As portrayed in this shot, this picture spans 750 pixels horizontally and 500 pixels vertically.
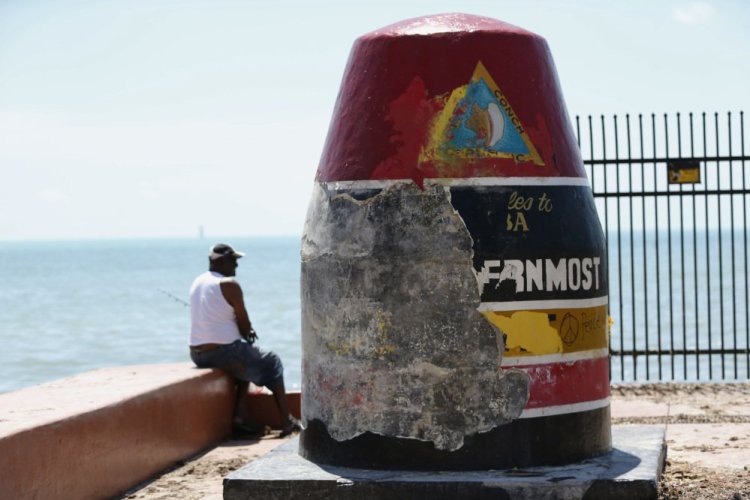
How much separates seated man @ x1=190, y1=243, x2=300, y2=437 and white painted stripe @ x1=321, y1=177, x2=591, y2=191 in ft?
10.2

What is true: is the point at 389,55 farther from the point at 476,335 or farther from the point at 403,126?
the point at 476,335

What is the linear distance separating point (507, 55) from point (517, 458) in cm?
208

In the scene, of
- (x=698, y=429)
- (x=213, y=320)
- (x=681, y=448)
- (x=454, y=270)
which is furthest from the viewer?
(x=213, y=320)

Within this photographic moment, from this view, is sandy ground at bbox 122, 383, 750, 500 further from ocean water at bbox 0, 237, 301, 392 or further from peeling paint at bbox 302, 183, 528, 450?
ocean water at bbox 0, 237, 301, 392

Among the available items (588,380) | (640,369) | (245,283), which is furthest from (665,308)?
(588,380)

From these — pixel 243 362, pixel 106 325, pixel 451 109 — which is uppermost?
pixel 451 109

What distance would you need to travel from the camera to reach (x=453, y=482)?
592 centimetres

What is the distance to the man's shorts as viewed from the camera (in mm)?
9406

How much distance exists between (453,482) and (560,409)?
0.72 m

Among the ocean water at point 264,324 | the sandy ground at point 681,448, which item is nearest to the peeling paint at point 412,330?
the sandy ground at point 681,448

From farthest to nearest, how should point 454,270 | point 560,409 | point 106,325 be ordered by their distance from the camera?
point 106,325, point 560,409, point 454,270

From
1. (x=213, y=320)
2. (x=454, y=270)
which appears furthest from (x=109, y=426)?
(x=454, y=270)

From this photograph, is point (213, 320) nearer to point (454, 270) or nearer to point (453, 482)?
point (454, 270)

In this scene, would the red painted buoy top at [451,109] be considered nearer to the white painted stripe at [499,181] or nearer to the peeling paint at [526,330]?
the white painted stripe at [499,181]
